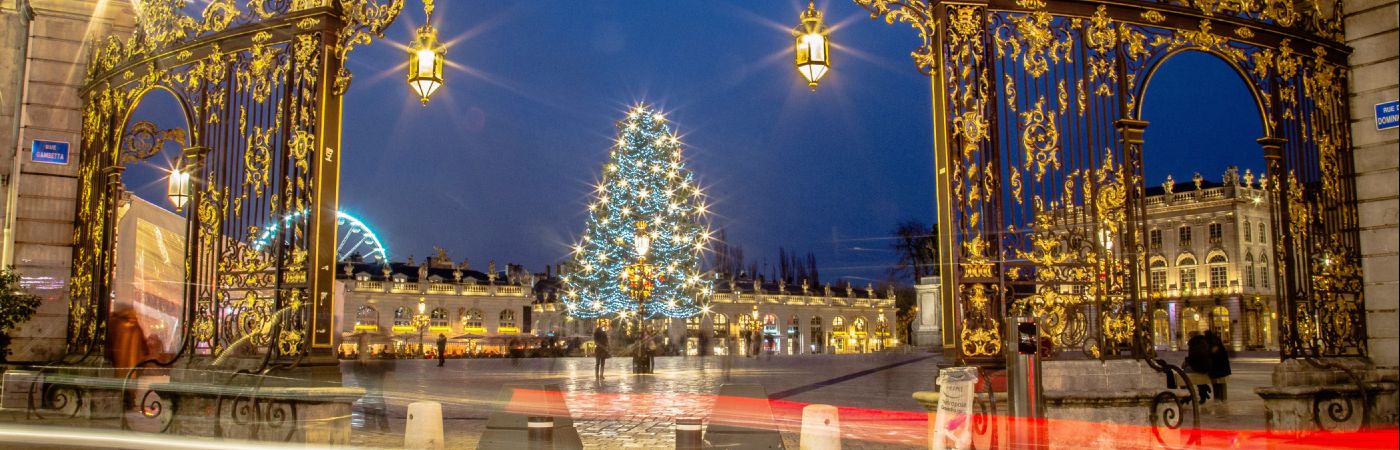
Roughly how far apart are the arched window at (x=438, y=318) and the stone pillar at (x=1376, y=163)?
90028 mm

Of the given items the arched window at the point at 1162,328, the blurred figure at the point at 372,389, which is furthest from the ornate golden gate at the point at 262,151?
the arched window at the point at 1162,328

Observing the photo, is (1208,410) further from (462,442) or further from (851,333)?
(851,333)

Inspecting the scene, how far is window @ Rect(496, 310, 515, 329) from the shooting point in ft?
331

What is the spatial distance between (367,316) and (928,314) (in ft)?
162

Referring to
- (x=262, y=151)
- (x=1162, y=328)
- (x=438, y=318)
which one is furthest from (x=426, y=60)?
(x=438, y=318)

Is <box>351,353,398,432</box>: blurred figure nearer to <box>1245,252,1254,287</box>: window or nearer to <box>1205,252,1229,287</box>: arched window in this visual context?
<box>1205,252,1229,287</box>: arched window

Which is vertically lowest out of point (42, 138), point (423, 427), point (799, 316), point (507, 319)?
point (423, 427)

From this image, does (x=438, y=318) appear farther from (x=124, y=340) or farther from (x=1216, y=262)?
(x=124, y=340)

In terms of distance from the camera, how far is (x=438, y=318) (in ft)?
319

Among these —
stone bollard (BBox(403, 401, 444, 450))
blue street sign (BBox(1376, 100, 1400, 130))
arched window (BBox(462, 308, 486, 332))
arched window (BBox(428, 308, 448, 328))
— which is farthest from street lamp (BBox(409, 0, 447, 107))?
arched window (BBox(462, 308, 486, 332))

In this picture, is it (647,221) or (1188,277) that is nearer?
(647,221)

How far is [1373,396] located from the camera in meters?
11.2

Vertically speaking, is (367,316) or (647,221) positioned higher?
(647,221)

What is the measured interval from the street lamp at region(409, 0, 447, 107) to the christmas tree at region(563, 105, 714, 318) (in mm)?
33939
